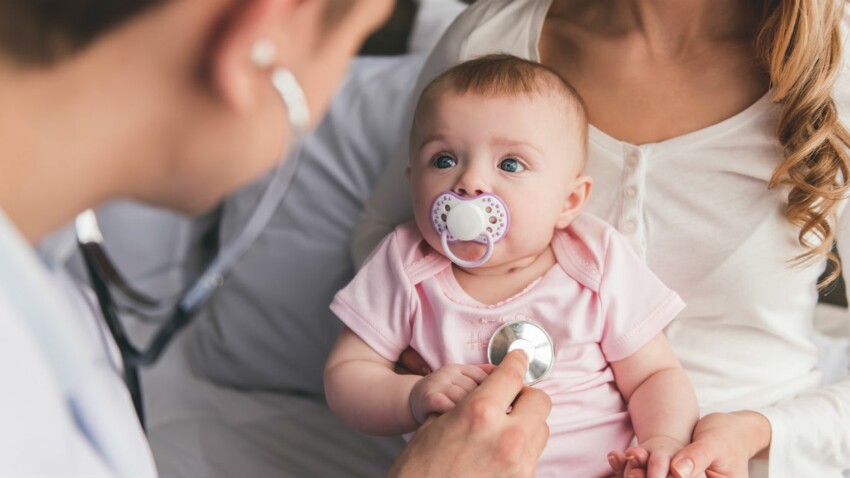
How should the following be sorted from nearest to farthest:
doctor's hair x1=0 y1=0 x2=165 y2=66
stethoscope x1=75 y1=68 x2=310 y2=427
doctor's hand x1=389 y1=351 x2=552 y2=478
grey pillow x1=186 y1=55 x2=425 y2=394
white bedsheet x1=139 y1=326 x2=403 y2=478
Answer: doctor's hair x1=0 y1=0 x2=165 y2=66, stethoscope x1=75 y1=68 x2=310 y2=427, doctor's hand x1=389 y1=351 x2=552 y2=478, white bedsheet x1=139 y1=326 x2=403 y2=478, grey pillow x1=186 y1=55 x2=425 y2=394

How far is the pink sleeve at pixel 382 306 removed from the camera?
1151mm

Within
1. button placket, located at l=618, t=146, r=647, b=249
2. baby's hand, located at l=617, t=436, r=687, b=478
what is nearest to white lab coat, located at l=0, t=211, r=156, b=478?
baby's hand, located at l=617, t=436, r=687, b=478

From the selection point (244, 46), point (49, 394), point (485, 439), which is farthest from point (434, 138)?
point (49, 394)

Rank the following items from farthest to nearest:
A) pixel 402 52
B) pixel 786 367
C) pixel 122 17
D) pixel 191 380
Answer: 1. pixel 402 52
2. pixel 191 380
3. pixel 786 367
4. pixel 122 17

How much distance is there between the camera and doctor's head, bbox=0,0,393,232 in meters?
0.66

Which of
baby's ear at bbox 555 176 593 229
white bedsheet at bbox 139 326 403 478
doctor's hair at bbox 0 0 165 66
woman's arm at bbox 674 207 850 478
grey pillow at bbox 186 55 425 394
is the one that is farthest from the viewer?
grey pillow at bbox 186 55 425 394

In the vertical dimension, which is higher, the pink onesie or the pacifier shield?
the pacifier shield

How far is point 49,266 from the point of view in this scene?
92 cm

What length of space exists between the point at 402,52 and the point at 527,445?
46.0 inches

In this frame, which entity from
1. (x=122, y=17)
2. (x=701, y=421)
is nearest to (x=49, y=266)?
(x=122, y=17)

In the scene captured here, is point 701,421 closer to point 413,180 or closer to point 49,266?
point 413,180

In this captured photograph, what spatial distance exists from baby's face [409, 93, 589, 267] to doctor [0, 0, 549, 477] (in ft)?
1.07

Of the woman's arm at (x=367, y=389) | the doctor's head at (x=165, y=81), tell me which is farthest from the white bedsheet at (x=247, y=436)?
the doctor's head at (x=165, y=81)

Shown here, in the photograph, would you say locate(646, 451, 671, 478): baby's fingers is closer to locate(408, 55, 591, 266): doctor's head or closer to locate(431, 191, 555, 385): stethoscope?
locate(431, 191, 555, 385): stethoscope
